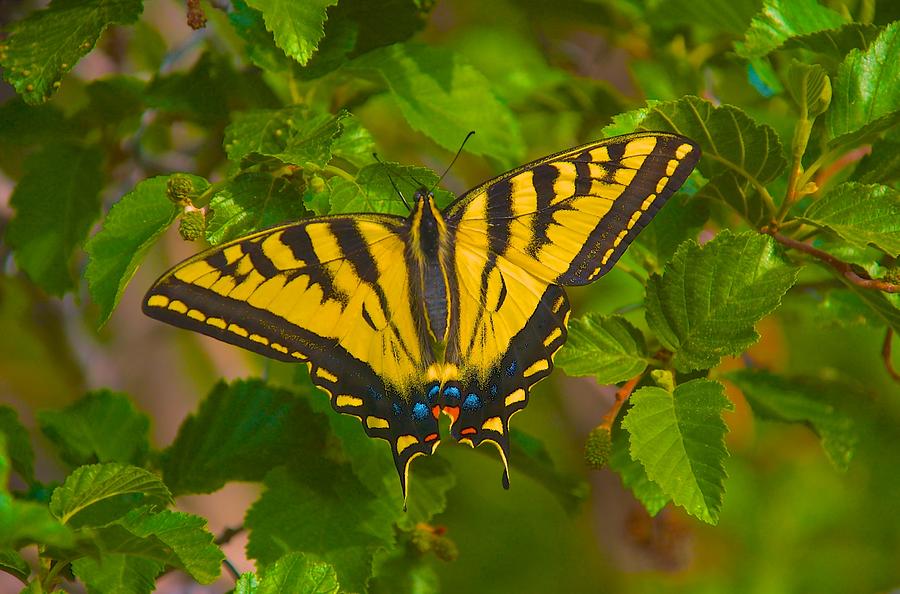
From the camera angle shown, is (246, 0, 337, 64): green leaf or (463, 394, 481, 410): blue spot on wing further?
(463, 394, 481, 410): blue spot on wing

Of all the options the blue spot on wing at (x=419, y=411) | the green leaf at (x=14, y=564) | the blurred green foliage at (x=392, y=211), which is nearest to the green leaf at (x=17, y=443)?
the blurred green foliage at (x=392, y=211)

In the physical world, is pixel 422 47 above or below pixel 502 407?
above

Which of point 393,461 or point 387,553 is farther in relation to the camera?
point 387,553

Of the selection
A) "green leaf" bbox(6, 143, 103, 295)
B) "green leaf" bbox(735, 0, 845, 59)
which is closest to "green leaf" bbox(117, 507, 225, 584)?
"green leaf" bbox(6, 143, 103, 295)

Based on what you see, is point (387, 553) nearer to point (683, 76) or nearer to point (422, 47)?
point (422, 47)

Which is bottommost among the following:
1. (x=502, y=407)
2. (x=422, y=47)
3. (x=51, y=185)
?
(x=502, y=407)

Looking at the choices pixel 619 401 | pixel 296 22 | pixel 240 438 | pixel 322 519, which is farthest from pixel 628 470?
pixel 296 22

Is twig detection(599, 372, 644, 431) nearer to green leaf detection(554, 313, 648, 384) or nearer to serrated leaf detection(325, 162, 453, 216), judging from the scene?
green leaf detection(554, 313, 648, 384)

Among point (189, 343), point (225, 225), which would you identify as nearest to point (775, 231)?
point (225, 225)
